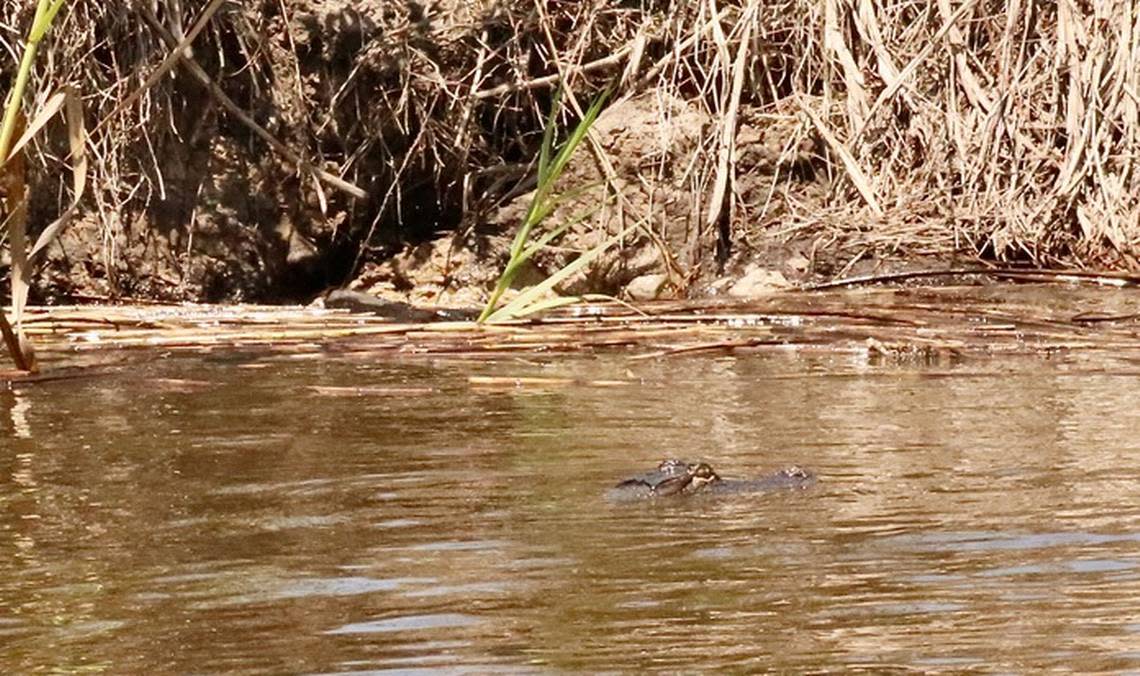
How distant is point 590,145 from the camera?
8102 mm

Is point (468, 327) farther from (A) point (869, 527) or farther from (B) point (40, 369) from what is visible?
(A) point (869, 527)

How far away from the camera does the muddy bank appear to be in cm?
850

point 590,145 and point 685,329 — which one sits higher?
point 590,145

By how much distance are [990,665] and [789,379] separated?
3444 millimetres

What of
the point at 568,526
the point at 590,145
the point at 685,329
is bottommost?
the point at 685,329

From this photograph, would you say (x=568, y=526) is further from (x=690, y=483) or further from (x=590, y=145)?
(x=590, y=145)

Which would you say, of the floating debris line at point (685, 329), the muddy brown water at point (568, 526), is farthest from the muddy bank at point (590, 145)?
the muddy brown water at point (568, 526)

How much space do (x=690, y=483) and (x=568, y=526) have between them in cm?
35

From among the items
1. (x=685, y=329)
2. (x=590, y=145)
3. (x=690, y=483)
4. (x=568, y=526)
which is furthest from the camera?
(x=590, y=145)

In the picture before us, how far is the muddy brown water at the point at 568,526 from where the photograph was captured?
2.60m

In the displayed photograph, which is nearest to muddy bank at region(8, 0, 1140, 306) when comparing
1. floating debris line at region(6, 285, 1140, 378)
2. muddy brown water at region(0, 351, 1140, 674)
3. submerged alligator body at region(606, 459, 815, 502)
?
floating debris line at region(6, 285, 1140, 378)

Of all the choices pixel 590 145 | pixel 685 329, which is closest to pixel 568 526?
pixel 685 329

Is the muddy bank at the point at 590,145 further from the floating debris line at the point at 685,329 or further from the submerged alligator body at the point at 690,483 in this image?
the submerged alligator body at the point at 690,483

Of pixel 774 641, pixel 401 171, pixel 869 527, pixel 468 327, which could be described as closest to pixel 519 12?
pixel 401 171
